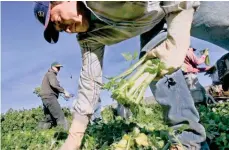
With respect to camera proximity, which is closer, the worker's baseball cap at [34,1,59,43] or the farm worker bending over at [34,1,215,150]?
the farm worker bending over at [34,1,215,150]

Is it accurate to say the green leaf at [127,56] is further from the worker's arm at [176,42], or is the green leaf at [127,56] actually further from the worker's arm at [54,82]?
the worker's arm at [54,82]

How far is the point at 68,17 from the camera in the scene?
237 centimetres

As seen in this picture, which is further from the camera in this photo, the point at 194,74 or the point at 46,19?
the point at 194,74

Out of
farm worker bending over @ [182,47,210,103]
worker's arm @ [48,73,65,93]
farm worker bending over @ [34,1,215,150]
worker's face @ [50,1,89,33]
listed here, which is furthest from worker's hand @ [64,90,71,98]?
worker's face @ [50,1,89,33]

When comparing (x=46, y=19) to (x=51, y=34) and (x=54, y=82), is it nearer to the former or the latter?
(x=51, y=34)

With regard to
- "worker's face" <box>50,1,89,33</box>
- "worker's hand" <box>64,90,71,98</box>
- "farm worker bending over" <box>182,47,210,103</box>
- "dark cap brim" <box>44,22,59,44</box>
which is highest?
"worker's face" <box>50,1,89,33</box>

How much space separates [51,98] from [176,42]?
7.45 metres

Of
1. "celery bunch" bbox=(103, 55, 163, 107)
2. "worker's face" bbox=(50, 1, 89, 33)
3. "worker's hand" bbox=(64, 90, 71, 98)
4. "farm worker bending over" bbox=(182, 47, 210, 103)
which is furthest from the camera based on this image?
"worker's hand" bbox=(64, 90, 71, 98)

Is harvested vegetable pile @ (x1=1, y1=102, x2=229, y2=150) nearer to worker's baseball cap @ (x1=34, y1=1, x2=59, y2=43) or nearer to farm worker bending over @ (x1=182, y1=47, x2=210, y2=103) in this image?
worker's baseball cap @ (x1=34, y1=1, x2=59, y2=43)

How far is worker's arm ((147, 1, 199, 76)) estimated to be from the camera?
2.16m

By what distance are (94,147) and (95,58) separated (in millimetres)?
822

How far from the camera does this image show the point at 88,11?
98.4 inches

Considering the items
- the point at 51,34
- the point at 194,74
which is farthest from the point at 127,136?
the point at 194,74

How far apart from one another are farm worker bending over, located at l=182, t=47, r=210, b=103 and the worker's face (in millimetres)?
4051
